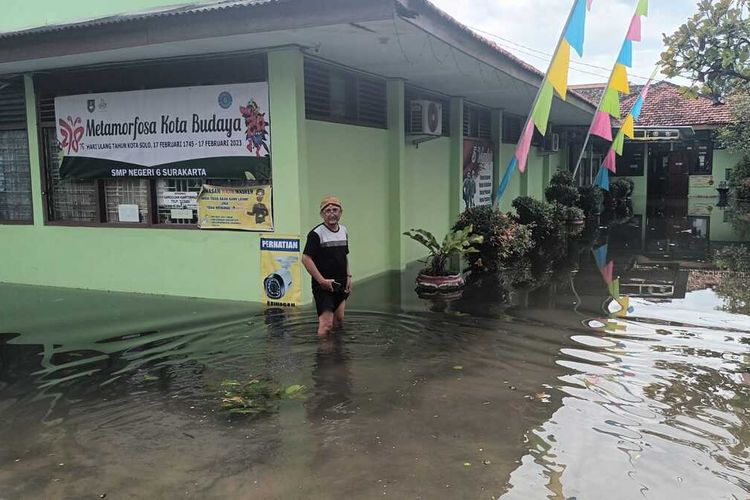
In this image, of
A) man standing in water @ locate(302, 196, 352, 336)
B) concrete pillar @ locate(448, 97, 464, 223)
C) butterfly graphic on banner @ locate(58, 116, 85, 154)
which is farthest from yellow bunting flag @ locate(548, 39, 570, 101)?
butterfly graphic on banner @ locate(58, 116, 85, 154)

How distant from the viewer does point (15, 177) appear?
9664mm

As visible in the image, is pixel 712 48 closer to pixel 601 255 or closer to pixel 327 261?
pixel 601 255

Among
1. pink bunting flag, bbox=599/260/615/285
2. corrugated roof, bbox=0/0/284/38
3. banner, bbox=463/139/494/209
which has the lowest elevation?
pink bunting flag, bbox=599/260/615/285

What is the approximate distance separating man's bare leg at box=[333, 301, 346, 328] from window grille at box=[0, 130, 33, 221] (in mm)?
5775

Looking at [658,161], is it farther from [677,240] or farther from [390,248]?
[390,248]

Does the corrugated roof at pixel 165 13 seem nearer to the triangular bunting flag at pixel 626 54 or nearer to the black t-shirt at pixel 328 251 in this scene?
the black t-shirt at pixel 328 251

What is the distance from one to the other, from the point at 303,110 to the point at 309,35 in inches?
40.8

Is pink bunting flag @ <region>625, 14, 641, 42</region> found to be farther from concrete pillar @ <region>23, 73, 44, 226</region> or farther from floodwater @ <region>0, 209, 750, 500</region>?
concrete pillar @ <region>23, 73, 44, 226</region>

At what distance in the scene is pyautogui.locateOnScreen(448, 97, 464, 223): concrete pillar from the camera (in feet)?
42.7

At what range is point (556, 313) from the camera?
7391mm

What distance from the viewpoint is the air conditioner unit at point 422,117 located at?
1066 centimetres

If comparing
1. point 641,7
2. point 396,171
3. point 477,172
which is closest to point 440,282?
point 396,171

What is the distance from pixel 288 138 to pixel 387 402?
12.8ft

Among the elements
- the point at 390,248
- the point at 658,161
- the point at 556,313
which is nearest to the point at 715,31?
the point at 556,313
